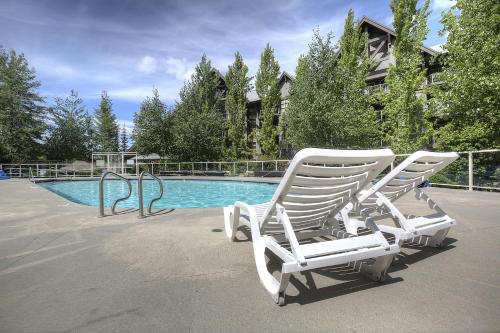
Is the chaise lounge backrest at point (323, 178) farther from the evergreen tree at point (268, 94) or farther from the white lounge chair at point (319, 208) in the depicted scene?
the evergreen tree at point (268, 94)

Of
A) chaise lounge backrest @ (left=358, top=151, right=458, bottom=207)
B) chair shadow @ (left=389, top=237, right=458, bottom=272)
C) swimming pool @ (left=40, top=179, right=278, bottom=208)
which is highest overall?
chaise lounge backrest @ (left=358, top=151, right=458, bottom=207)

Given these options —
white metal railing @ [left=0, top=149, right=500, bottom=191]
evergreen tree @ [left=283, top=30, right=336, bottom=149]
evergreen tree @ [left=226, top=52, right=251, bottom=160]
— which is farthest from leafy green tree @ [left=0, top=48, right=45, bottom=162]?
evergreen tree @ [left=283, top=30, right=336, bottom=149]

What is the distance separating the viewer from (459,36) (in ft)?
41.3

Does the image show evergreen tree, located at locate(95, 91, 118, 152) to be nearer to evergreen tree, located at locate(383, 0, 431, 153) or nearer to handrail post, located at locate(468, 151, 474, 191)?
evergreen tree, located at locate(383, 0, 431, 153)

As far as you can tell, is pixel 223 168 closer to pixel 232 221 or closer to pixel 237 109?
pixel 237 109

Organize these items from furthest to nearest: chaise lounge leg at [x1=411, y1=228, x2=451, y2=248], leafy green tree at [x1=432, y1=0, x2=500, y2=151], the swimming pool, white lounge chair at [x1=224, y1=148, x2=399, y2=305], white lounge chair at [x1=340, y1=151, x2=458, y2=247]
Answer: leafy green tree at [x1=432, y1=0, x2=500, y2=151], the swimming pool, chaise lounge leg at [x1=411, y1=228, x2=451, y2=248], white lounge chair at [x1=340, y1=151, x2=458, y2=247], white lounge chair at [x1=224, y1=148, x2=399, y2=305]

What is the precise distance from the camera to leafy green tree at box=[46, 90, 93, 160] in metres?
31.6

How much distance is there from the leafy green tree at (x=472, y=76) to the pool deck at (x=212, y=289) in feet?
33.5

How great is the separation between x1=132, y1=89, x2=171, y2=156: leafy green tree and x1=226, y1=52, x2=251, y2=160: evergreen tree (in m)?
6.30

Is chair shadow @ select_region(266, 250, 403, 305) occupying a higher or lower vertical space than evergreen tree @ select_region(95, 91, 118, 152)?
lower

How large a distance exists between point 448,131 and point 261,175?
35.9 feet

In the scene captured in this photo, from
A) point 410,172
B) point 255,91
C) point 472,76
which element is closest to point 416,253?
point 410,172

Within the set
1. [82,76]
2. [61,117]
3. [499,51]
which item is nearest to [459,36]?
[499,51]

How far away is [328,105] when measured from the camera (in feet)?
56.5
